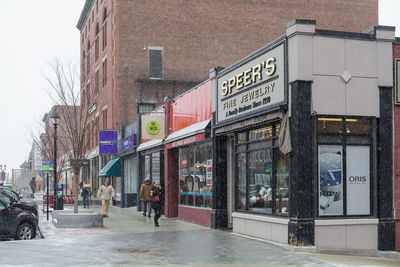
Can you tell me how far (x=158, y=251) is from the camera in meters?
13.8

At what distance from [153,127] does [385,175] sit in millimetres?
12683

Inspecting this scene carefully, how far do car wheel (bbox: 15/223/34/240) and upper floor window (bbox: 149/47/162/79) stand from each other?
877 inches

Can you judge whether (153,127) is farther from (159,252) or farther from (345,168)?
(159,252)

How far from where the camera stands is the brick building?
3834cm

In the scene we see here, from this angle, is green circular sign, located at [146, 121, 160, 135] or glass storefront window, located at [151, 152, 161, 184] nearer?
green circular sign, located at [146, 121, 160, 135]

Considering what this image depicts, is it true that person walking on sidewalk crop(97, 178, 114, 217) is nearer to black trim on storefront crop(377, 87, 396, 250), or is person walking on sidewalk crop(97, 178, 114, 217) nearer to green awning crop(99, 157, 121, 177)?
green awning crop(99, 157, 121, 177)

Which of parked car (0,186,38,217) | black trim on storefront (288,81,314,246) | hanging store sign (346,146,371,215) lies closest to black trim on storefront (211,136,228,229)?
black trim on storefront (288,81,314,246)

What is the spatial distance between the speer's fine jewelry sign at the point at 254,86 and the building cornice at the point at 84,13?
3264cm

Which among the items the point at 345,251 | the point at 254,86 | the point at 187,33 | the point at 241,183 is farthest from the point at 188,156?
the point at 187,33

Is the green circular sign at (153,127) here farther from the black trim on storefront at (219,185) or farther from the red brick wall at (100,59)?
the red brick wall at (100,59)

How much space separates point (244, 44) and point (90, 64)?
635 inches

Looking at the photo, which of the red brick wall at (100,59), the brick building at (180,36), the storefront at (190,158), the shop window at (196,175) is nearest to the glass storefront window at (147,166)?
the storefront at (190,158)

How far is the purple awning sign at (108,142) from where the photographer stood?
38.7 m

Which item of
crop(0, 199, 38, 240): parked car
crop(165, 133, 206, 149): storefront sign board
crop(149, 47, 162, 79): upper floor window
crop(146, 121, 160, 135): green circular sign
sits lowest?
crop(0, 199, 38, 240): parked car
